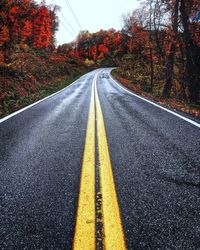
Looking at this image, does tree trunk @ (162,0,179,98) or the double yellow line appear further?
tree trunk @ (162,0,179,98)

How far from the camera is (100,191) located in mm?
2061

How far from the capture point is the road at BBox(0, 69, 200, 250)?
4.92 feet

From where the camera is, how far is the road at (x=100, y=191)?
59.0 inches

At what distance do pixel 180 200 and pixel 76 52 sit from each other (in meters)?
77.0

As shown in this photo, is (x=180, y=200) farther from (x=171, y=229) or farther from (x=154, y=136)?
(x=154, y=136)

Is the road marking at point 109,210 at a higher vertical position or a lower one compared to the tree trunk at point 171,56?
lower

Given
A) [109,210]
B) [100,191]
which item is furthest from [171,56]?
[109,210]

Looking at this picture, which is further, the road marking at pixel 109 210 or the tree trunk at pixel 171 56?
the tree trunk at pixel 171 56

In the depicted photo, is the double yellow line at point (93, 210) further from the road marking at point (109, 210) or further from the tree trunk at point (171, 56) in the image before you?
the tree trunk at point (171, 56)

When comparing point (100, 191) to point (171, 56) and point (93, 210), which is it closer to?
point (93, 210)

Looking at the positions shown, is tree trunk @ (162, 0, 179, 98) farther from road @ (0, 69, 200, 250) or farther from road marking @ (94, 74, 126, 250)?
road marking @ (94, 74, 126, 250)

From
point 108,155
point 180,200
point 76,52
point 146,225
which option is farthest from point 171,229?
point 76,52

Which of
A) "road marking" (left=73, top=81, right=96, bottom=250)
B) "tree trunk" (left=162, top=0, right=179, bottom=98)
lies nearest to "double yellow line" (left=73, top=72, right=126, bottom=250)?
"road marking" (left=73, top=81, right=96, bottom=250)

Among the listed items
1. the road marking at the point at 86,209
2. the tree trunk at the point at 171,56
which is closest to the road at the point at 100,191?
the road marking at the point at 86,209
